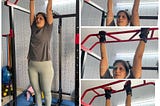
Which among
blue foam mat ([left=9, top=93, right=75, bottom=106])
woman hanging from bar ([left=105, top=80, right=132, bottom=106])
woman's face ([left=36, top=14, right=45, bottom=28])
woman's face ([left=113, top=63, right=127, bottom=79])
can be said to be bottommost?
blue foam mat ([left=9, top=93, right=75, bottom=106])

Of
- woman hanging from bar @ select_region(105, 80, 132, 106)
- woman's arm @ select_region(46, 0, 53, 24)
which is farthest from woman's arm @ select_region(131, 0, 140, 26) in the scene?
woman's arm @ select_region(46, 0, 53, 24)

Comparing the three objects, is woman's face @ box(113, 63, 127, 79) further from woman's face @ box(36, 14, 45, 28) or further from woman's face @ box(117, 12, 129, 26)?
woman's face @ box(36, 14, 45, 28)

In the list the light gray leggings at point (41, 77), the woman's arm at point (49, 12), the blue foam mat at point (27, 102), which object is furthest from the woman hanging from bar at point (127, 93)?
the woman's arm at point (49, 12)

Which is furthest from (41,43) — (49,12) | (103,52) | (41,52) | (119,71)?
(119,71)

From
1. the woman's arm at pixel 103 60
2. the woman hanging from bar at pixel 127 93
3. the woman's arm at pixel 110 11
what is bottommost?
the woman hanging from bar at pixel 127 93

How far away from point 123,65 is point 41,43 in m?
0.57

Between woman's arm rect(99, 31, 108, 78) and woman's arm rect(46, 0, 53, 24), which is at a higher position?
woman's arm rect(46, 0, 53, 24)

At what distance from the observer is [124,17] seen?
1575 millimetres

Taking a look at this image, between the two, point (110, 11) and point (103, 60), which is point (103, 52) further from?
point (110, 11)

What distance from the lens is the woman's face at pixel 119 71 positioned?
1.60 m

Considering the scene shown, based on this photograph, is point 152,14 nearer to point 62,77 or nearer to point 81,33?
point 81,33

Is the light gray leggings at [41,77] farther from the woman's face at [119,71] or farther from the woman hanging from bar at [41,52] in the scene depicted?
the woman's face at [119,71]

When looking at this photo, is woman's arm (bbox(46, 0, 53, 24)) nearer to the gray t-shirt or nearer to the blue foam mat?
the gray t-shirt

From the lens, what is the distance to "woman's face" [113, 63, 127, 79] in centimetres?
160
